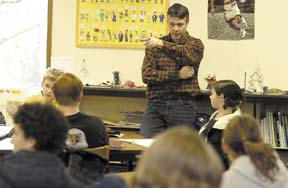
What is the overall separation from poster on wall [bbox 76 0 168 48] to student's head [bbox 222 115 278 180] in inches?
113

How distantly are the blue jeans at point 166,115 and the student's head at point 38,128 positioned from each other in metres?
2.19

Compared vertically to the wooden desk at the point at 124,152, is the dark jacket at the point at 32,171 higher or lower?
higher

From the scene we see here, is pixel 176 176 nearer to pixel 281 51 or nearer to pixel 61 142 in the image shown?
pixel 61 142

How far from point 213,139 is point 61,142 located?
131 cm

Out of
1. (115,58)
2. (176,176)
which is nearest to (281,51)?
(115,58)

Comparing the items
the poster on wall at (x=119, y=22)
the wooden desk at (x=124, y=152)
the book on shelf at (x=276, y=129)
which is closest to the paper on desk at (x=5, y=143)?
the wooden desk at (x=124, y=152)

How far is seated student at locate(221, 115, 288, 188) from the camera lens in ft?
6.76

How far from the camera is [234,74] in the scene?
4801 mm

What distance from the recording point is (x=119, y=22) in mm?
4992

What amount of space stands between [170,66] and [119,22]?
109 cm

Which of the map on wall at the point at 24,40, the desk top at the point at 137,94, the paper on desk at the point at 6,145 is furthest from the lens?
the map on wall at the point at 24,40

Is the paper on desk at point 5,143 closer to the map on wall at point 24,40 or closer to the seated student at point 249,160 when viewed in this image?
the seated student at point 249,160

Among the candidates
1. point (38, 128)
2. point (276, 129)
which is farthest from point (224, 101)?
point (38, 128)

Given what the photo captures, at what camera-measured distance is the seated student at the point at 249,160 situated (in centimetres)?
206
